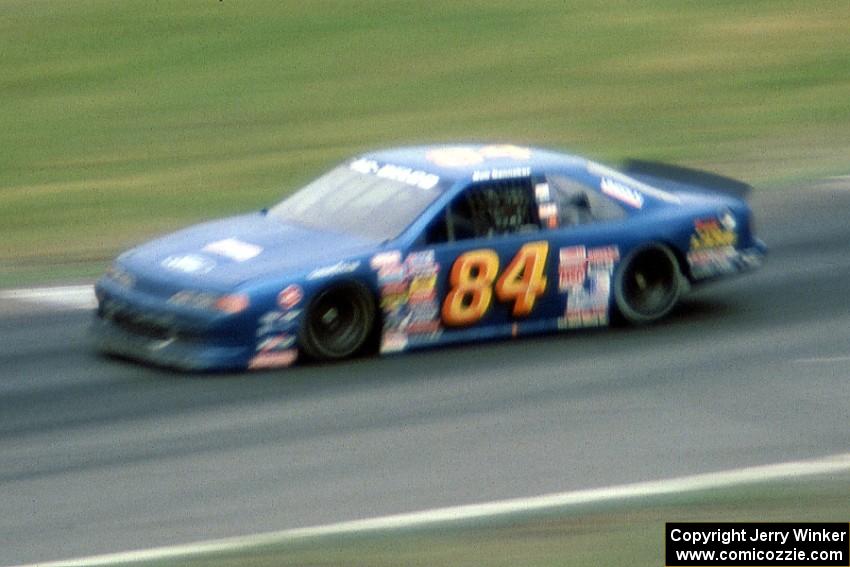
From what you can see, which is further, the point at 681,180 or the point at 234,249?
the point at 681,180

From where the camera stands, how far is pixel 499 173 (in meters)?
10.8

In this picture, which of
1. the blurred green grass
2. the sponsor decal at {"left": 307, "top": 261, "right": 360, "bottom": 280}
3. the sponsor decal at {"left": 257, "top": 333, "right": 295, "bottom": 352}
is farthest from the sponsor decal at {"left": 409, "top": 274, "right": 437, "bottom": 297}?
the blurred green grass

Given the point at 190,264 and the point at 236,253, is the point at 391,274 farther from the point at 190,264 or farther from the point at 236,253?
the point at 190,264

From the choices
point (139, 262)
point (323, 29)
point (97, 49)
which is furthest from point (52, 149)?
point (139, 262)

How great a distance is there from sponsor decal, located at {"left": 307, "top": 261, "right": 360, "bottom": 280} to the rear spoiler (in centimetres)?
265

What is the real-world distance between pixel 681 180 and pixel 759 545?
555 centimetres

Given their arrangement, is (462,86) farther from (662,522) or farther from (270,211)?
(662,522)

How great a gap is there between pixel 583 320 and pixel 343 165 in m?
1.84

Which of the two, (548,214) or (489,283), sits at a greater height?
(548,214)

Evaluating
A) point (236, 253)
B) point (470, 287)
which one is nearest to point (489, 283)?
point (470, 287)

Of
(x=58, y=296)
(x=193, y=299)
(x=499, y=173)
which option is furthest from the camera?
(x=58, y=296)

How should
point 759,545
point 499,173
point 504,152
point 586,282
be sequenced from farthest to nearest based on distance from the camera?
point 504,152 → point 586,282 → point 499,173 → point 759,545

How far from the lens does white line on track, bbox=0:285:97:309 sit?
11.9 m

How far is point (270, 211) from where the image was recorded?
11258 mm
